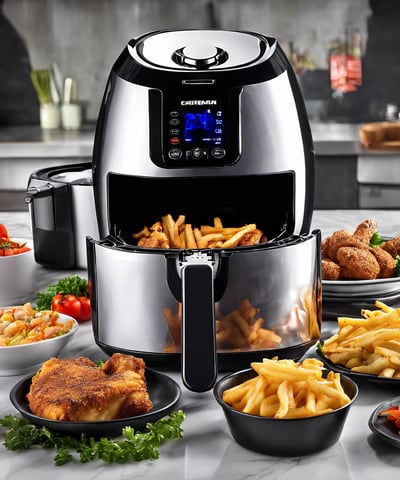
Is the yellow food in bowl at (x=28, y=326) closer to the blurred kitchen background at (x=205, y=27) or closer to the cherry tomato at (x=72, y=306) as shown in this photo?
the cherry tomato at (x=72, y=306)

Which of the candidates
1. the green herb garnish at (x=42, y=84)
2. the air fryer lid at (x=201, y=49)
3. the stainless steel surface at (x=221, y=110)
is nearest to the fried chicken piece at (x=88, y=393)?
the stainless steel surface at (x=221, y=110)

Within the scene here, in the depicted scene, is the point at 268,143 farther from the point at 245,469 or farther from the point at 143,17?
the point at 143,17

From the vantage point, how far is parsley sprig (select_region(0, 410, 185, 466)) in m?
1.03

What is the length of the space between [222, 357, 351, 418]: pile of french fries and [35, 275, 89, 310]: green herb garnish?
27.1 inches

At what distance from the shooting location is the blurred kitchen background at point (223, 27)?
4438mm

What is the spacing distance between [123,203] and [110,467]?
1.89ft

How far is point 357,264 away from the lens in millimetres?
1588

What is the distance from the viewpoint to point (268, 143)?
4.62ft

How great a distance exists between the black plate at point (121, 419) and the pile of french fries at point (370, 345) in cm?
25

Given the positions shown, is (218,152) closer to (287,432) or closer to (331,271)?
(331,271)

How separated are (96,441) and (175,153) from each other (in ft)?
Result: 1.68

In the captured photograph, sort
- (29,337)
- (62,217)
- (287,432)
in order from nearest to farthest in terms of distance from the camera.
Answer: (287,432) → (29,337) → (62,217)

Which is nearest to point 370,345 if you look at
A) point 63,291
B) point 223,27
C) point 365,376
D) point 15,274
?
point 365,376

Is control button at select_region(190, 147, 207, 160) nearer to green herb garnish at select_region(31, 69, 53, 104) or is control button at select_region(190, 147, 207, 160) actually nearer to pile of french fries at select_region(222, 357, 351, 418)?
pile of french fries at select_region(222, 357, 351, 418)
